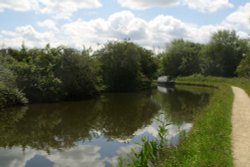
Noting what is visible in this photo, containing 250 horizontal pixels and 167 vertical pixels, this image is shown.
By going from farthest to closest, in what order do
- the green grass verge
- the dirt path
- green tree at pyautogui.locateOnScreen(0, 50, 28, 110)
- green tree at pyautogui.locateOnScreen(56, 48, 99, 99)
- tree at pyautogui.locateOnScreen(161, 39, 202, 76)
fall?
tree at pyautogui.locateOnScreen(161, 39, 202, 76) < green tree at pyautogui.locateOnScreen(56, 48, 99, 99) < green tree at pyautogui.locateOnScreen(0, 50, 28, 110) < the dirt path < the green grass verge

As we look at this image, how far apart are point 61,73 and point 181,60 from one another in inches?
1843

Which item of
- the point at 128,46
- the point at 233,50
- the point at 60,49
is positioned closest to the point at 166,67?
the point at 233,50

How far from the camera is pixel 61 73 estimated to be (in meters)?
34.4

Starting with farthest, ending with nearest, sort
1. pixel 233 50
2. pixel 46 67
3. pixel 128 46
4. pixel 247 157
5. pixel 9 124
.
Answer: pixel 233 50 → pixel 128 46 → pixel 46 67 → pixel 9 124 → pixel 247 157

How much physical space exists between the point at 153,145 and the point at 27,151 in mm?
6295

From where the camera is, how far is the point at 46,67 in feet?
109

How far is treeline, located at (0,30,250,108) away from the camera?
30.6 m

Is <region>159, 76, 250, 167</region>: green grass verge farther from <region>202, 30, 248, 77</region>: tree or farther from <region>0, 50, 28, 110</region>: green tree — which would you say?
<region>202, 30, 248, 77</region>: tree

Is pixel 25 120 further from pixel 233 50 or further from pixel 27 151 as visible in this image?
pixel 233 50

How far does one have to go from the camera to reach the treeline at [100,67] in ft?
100

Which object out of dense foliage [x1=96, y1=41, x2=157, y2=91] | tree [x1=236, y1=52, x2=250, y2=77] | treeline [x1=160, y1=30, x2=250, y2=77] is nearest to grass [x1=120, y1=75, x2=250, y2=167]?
dense foliage [x1=96, y1=41, x2=157, y2=91]

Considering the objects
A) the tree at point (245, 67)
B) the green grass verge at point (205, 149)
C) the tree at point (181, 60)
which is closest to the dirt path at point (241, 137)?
the green grass verge at point (205, 149)

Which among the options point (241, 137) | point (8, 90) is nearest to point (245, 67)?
point (8, 90)

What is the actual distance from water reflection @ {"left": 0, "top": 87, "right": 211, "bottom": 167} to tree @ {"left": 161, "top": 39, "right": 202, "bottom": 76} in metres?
50.3
